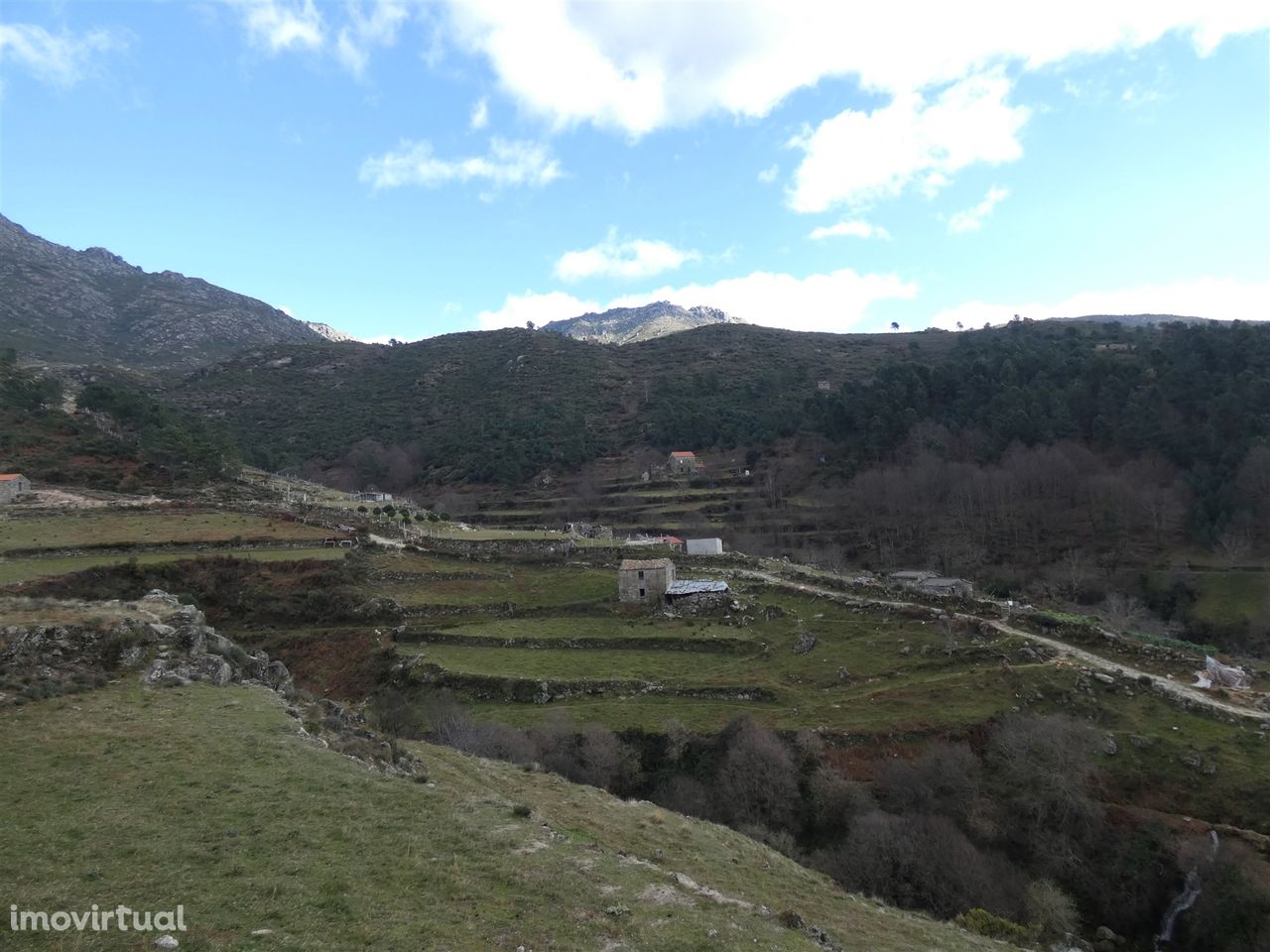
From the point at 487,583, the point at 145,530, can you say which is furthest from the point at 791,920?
the point at 145,530

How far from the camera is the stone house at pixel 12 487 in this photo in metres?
49.1

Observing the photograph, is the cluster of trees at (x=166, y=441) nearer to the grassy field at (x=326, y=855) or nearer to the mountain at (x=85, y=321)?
the grassy field at (x=326, y=855)

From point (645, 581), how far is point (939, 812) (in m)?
21.6

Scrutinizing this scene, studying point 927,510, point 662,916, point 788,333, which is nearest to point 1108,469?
point 927,510

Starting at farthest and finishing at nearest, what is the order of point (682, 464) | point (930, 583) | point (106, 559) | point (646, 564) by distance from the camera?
1. point (682, 464)
2. point (930, 583)
3. point (646, 564)
4. point (106, 559)

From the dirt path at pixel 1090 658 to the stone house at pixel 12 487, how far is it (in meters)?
57.8

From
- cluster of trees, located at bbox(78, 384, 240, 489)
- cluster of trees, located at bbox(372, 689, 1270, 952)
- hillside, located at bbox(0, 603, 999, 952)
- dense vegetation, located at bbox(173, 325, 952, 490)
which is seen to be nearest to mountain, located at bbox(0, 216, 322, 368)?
dense vegetation, located at bbox(173, 325, 952, 490)

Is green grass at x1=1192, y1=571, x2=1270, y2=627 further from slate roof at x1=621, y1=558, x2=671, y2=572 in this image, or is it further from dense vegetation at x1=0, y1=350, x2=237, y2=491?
dense vegetation at x1=0, y1=350, x2=237, y2=491

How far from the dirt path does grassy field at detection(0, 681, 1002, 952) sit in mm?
19506

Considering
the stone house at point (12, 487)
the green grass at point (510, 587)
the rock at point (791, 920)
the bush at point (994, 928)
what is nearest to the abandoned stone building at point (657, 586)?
the green grass at point (510, 587)

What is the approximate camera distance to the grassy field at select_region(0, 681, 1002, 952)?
7820 millimetres

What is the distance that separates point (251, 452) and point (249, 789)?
96781 millimetres

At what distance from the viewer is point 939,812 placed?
23.3 m

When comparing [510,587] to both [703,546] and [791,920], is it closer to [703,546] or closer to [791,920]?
[703,546]
